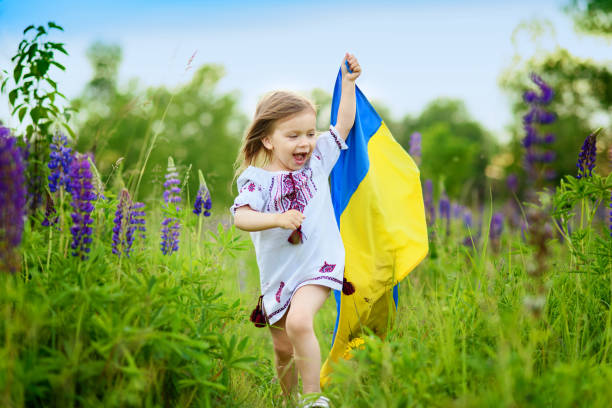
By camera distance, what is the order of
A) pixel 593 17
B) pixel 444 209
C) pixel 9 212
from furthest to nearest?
pixel 593 17 < pixel 444 209 < pixel 9 212

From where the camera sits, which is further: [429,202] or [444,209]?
[444,209]

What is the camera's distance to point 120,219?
8.29ft

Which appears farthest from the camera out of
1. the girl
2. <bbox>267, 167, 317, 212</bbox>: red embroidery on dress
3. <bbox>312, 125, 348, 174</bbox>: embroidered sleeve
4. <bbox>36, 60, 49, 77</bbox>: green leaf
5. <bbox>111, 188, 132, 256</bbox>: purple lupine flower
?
<bbox>312, 125, 348, 174</bbox>: embroidered sleeve

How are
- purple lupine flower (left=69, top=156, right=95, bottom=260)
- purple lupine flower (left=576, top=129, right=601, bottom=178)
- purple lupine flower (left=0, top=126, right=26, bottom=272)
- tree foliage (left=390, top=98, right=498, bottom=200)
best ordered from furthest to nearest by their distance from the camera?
tree foliage (left=390, top=98, right=498, bottom=200)
purple lupine flower (left=576, top=129, right=601, bottom=178)
purple lupine flower (left=69, top=156, right=95, bottom=260)
purple lupine flower (left=0, top=126, right=26, bottom=272)

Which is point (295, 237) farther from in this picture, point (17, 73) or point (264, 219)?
point (17, 73)

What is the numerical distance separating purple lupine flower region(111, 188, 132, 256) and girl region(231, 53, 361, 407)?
620 mm

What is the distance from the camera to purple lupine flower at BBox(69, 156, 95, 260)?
2.31m

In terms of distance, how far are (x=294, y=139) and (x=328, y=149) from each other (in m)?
0.29

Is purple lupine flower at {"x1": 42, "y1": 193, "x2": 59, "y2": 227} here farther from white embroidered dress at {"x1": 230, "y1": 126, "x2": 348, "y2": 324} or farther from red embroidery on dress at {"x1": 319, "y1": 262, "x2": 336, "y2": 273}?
red embroidery on dress at {"x1": 319, "y1": 262, "x2": 336, "y2": 273}

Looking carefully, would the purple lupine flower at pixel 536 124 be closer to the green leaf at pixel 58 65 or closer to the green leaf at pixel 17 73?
the green leaf at pixel 58 65

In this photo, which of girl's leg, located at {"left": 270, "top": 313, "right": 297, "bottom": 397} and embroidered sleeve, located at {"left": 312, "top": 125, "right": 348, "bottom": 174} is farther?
embroidered sleeve, located at {"left": 312, "top": 125, "right": 348, "bottom": 174}

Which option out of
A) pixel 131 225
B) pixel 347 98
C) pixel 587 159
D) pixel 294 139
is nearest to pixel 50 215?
pixel 131 225

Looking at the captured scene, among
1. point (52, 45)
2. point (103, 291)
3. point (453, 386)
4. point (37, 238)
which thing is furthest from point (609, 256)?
point (52, 45)

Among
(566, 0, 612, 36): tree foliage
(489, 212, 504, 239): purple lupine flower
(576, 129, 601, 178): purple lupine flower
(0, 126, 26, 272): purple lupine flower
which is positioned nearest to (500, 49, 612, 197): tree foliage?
(566, 0, 612, 36): tree foliage
